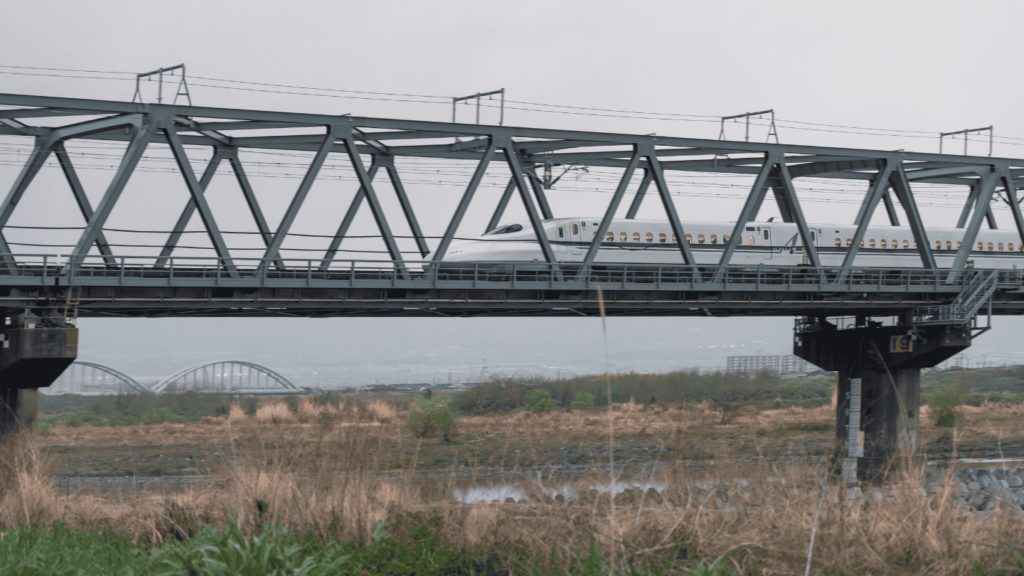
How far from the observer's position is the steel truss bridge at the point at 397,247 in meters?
25.3

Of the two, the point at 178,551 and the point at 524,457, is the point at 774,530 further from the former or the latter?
the point at 178,551

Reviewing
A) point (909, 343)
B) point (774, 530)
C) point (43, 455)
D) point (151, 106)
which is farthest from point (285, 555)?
point (909, 343)

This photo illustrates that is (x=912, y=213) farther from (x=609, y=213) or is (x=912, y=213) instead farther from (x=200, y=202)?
(x=200, y=202)

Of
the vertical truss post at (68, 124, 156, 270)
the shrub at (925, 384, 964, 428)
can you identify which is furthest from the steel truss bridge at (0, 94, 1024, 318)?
the shrub at (925, 384, 964, 428)

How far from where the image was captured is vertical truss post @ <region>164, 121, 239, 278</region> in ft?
84.1

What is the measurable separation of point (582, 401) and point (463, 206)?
31506 millimetres

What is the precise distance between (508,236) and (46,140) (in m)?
16.6

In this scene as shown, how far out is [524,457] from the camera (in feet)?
27.8

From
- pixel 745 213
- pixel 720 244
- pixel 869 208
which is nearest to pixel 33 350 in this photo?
pixel 745 213

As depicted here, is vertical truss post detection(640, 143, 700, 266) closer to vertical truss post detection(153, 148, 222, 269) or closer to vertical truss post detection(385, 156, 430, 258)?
vertical truss post detection(385, 156, 430, 258)

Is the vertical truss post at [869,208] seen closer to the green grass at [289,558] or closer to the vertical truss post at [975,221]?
the vertical truss post at [975,221]

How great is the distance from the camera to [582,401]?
5753cm

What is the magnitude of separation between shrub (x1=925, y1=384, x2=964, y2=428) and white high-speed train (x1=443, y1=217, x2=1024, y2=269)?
838cm

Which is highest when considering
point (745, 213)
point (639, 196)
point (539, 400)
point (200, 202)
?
point (639, 196)
